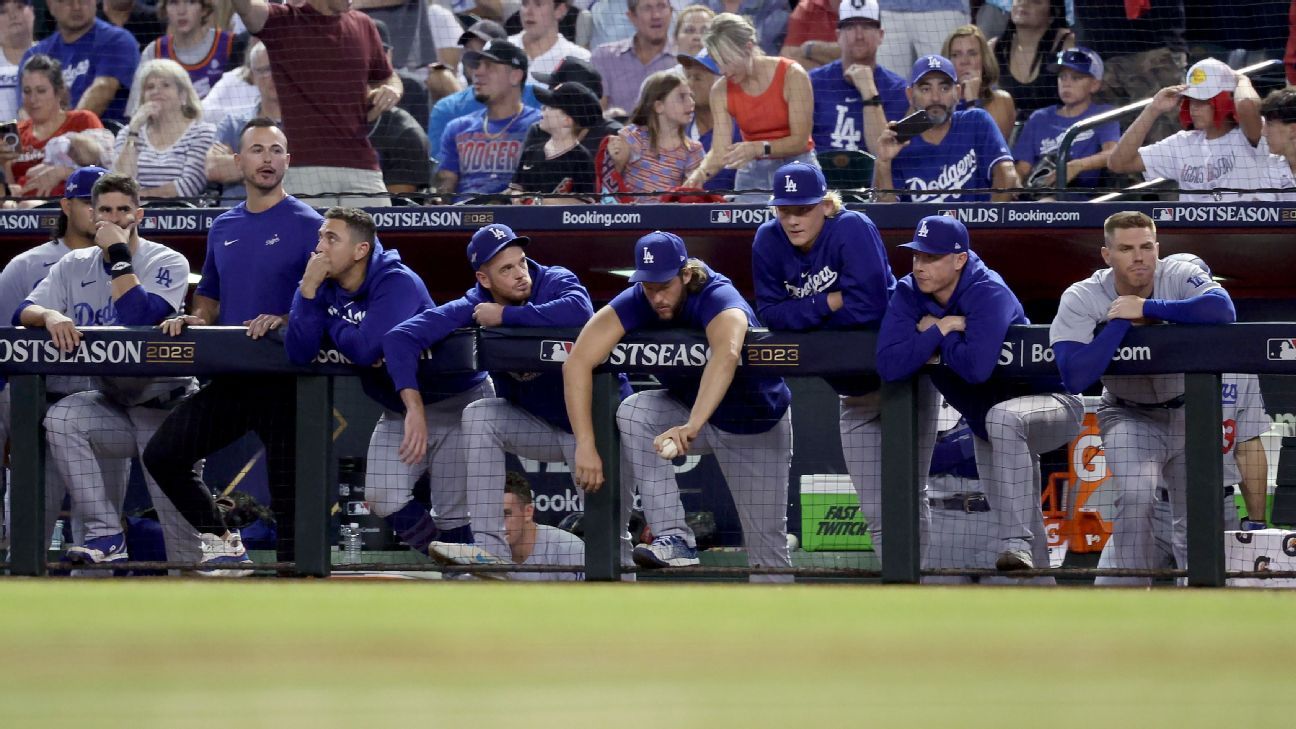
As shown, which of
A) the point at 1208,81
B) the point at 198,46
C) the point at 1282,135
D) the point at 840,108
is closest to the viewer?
the point at 1282,135

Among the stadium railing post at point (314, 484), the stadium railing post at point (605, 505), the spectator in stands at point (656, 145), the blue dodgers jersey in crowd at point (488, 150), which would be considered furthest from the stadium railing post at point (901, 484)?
the blue dodgers jersey in crowd at point (488, 150)

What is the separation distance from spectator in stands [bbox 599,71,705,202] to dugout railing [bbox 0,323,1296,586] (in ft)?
8.78

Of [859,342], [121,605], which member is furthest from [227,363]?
[859,342]

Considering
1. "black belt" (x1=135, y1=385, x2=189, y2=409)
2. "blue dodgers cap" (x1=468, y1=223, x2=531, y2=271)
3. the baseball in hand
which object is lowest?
the baseball in hand

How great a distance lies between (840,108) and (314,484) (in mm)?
3957

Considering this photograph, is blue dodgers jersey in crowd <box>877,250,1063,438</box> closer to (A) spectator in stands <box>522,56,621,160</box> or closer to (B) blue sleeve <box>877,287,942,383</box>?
(B) blue sleeve <box>877,287,942,383</box>

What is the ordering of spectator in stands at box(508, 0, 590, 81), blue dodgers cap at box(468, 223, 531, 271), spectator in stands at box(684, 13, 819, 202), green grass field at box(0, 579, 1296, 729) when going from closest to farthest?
green grass field at box(0, 579, 1296, 729)
blue dodgers cap at box(468, 223, 531, 271)
spectator in stands at box(684, 13, 819, 202)
spectator in stands at box(508, 0, 590, 81)

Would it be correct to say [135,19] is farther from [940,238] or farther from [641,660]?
[641,660]

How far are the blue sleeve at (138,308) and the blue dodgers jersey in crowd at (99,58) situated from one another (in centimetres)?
375

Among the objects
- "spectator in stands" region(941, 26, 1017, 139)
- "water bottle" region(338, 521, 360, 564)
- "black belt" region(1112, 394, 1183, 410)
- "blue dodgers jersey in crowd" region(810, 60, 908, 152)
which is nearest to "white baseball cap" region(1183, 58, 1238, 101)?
"spectator in stands" region(941, 26, 1017, 139)

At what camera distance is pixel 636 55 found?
1016 centimetres

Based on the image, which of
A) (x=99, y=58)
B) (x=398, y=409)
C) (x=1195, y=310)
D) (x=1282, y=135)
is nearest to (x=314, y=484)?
(x=398, y=409)

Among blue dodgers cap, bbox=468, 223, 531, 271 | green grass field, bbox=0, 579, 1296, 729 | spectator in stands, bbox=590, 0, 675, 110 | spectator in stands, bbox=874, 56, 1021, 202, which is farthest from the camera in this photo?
spectator in stands, bbox=590, 0, 675, 110

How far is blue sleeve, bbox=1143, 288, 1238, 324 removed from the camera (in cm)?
604
